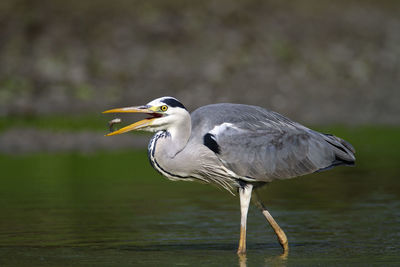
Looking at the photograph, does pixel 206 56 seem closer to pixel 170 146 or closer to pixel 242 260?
pixel 170 146

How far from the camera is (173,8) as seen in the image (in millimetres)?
30422

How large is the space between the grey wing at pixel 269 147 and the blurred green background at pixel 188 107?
32.8 inches

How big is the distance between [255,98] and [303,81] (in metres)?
2.27

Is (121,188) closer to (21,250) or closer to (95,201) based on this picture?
(95,201)

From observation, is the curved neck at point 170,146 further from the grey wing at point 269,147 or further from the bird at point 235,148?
the grey wing at point 269,147

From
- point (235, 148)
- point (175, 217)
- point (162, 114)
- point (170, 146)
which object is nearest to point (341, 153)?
point (235, 148)

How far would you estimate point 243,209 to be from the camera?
9.80 m

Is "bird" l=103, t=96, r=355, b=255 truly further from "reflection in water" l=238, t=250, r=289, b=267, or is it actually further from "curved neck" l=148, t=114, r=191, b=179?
"reflection in water" l=238, t=250, r=289, b=267

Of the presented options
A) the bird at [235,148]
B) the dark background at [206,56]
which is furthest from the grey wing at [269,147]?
the dark background at [206,56]

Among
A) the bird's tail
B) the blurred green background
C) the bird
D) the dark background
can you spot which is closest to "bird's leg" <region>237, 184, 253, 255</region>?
the bird

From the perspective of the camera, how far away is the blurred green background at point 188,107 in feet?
34.2

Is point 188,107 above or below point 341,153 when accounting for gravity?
below

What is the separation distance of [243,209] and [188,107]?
14490 mm

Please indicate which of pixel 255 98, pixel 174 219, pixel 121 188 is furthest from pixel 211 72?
pixel 174 219
